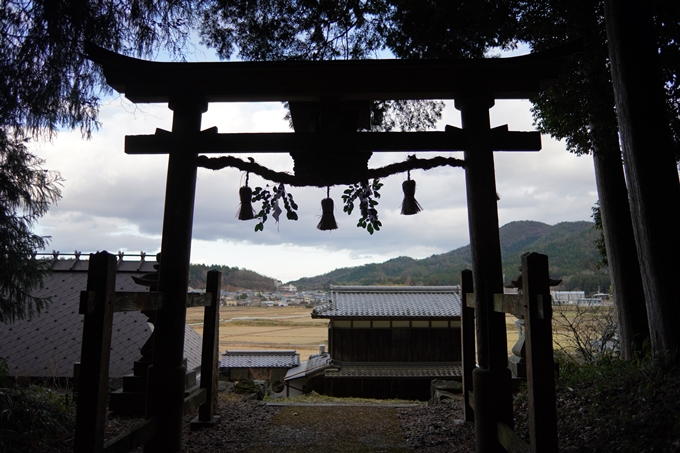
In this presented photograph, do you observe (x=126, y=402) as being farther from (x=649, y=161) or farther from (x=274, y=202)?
(x=649, y=161)

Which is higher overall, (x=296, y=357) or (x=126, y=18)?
(x=126, y=18)

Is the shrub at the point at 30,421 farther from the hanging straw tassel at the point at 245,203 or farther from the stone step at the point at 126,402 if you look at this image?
the hanging straw tassel at the point at 245,203

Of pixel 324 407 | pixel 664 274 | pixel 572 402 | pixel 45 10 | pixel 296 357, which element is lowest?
pixel 296 357

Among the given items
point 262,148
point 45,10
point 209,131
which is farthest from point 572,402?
point 45,10

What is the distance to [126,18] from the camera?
6.16 meters

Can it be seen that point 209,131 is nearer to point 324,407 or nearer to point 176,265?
point 176,265

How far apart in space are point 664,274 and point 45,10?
25.1 feet

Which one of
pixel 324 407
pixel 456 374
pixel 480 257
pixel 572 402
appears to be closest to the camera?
pixel 480 257

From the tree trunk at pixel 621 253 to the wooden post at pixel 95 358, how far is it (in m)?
5.14

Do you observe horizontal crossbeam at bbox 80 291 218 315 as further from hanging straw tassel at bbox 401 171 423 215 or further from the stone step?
hanging straw tassel at bbox 401 171 423 215

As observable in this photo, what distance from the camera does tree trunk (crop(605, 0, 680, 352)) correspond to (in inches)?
142

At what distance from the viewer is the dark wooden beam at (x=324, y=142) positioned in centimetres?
376

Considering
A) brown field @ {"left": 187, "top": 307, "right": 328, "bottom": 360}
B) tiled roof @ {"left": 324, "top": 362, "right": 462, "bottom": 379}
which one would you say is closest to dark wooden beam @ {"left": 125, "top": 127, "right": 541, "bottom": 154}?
tiled roof @ {"left": 324, "top": 362, "right": 462, "bottom": 379}

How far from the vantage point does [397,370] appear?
13180 mm
